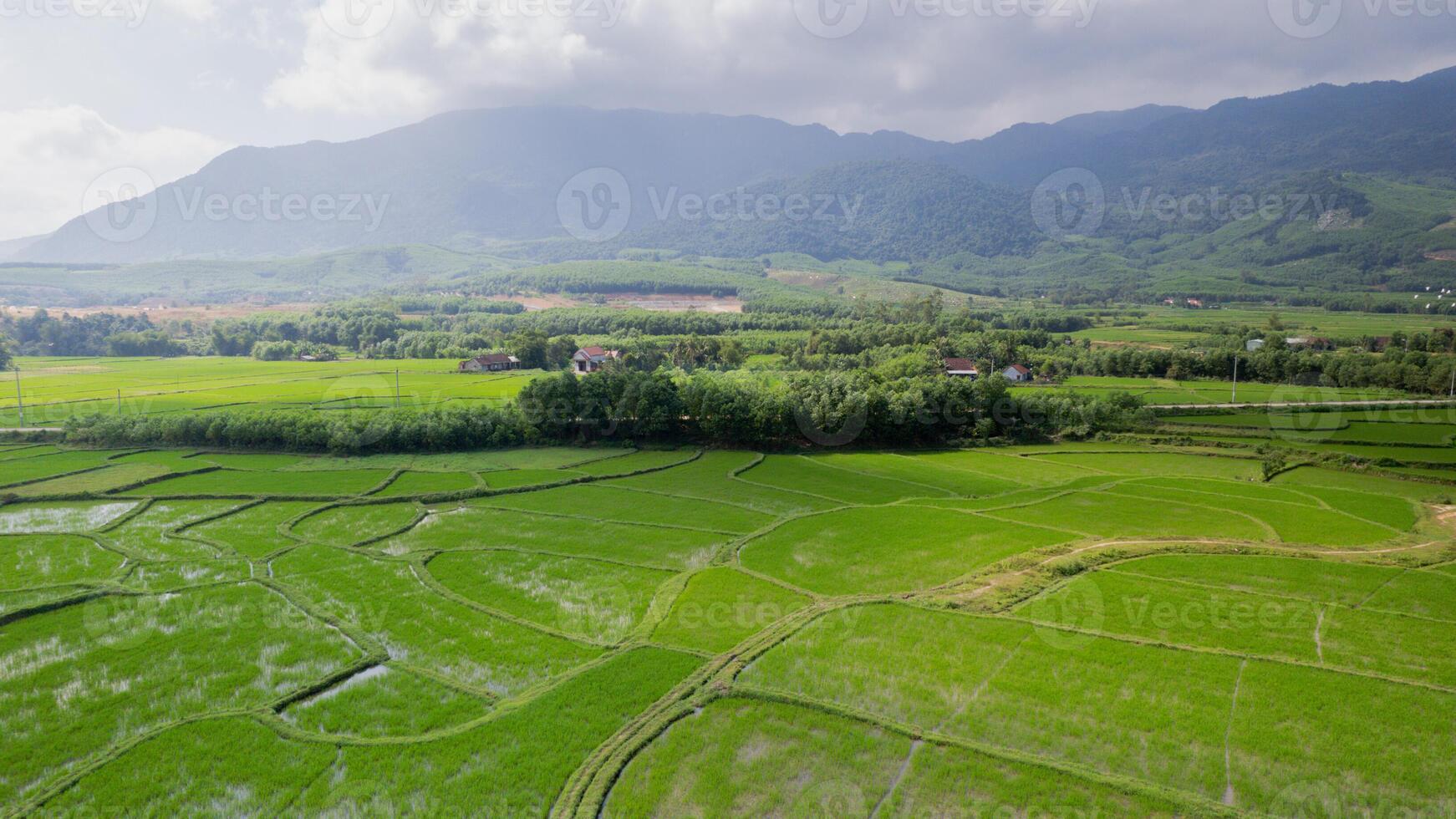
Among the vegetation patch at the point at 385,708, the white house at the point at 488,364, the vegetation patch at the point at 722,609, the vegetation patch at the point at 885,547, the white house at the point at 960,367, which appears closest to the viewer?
the vegetation patch at the point at 385,708

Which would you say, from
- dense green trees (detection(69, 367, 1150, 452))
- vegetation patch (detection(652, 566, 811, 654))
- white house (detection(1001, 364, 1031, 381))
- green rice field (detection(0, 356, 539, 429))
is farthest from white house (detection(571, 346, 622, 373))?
vegetation patch (detection(652, 566, 811, 654))

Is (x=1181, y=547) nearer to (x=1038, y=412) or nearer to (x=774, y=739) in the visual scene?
(x=774, y=739)

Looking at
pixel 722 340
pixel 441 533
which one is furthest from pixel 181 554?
pixel 722 340

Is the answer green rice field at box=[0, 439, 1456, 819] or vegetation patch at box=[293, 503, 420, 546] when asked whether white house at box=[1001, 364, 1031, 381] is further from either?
vegetation patch at box=[293, 503, 420, 546]

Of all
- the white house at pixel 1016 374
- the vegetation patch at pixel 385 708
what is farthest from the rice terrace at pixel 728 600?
the white house at pixel 1016 374

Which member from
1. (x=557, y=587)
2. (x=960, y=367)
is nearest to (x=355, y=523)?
(x=557, y=587)

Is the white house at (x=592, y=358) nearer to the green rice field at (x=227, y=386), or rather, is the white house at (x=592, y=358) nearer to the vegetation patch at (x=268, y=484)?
the green rice field at (x=227, y=386)

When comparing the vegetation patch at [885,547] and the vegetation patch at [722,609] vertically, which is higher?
the vegetation patch at [722,609]

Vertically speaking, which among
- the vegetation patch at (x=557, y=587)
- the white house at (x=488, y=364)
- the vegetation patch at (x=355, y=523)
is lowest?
the vegetation patch at (x=557, y=587)
